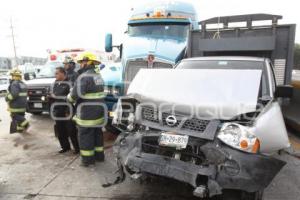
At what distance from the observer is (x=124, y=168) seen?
3.82m

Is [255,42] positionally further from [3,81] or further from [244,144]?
[3,81]

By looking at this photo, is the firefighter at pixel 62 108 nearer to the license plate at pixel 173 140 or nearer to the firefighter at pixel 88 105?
the firefighter at pixel 88 105

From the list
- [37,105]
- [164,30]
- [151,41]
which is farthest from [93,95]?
[37,105]

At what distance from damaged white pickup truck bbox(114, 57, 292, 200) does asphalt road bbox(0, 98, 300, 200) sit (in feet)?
1.41

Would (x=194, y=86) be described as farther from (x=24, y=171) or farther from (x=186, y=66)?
(x=24, y=171)

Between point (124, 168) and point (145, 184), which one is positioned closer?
point (124, 168)

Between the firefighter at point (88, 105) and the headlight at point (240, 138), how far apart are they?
8.27ft

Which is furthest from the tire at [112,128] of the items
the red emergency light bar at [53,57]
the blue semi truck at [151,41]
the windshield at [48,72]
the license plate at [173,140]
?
the red emergency light bar at [53,57]

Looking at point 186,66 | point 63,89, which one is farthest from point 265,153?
point 63,89

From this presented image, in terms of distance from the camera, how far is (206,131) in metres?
3.23

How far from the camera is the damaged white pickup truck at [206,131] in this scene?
9.87ft

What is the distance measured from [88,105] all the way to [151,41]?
11.7ft

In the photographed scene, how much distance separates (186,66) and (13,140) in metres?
4.51

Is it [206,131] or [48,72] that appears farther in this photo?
[48,72]
